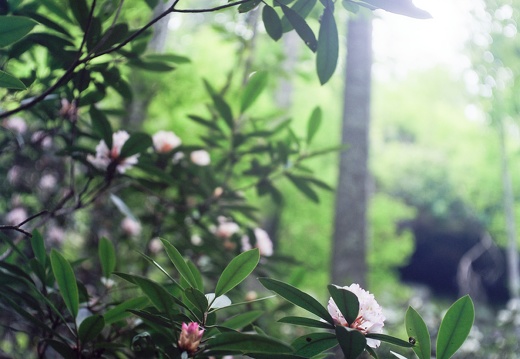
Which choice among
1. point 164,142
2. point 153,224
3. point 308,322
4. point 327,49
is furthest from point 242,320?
point 153,224

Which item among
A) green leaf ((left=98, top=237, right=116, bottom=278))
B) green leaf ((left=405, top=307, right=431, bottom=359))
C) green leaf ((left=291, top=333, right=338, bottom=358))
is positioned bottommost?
green leaf ((left=98, top=237, right=116, bottom=278))

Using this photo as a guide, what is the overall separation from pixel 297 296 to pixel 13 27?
0.45 meters

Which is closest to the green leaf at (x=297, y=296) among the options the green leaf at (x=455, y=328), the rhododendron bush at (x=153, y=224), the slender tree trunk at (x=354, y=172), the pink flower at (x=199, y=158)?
the rhododendron bush at (x=153, y=224)

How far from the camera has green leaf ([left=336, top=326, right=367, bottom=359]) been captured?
1.61 ft

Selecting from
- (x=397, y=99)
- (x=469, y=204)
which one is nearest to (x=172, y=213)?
(x=469, y=204)

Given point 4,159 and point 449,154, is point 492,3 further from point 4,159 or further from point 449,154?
point 4,159

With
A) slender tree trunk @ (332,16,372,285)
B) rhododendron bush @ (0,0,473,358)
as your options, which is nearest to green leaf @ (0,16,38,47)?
rhododendron bush @ (0,0,473,358)

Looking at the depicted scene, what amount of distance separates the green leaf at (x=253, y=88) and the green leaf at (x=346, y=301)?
2.20 feet

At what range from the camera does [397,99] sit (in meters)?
10.1

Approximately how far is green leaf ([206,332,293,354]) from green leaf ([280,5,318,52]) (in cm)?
38

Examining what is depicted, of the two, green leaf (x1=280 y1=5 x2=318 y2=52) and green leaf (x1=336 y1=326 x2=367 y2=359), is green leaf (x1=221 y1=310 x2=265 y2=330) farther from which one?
green leaf (x1=280 y1=5 x2=318 y2=52)

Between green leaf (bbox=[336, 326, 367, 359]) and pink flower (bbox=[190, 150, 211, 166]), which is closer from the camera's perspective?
green leaf (bbox=[336, 326, 367, 359])

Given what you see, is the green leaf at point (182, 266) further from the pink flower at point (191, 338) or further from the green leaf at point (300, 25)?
the green leaf at point (300, 25)

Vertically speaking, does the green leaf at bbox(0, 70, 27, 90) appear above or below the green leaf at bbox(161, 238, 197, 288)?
above
